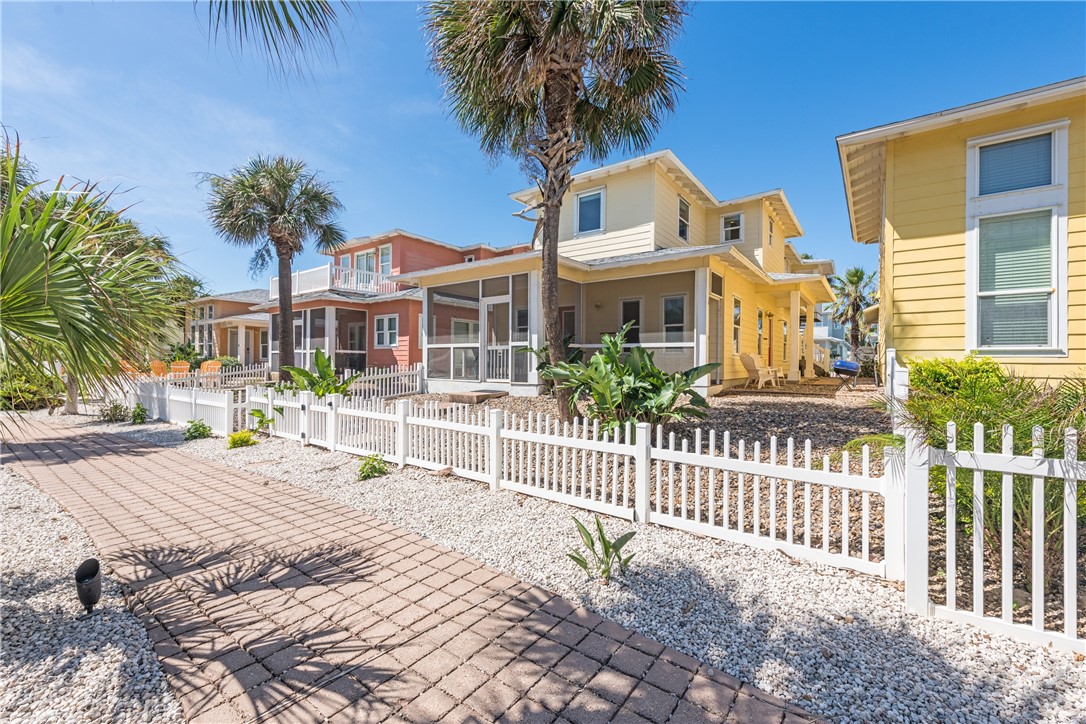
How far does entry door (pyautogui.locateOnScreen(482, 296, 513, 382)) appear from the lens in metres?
12.6

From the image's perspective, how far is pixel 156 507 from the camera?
16.5 feet

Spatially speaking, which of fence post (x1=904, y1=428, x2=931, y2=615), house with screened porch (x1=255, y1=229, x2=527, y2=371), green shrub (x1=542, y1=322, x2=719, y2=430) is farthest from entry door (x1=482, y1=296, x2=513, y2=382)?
fence post (x1=904, y1=428, x2=931, y2=615)

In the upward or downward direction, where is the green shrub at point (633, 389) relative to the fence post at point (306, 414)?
upward

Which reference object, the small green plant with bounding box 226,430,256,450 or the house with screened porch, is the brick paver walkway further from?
the house with screened porch

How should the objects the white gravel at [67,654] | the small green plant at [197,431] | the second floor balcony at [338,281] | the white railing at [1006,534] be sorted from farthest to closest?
the second floor balcony at [338,281], the small green plant at [197,431], the white railing at [1006,534], the white gravel at [67,654]

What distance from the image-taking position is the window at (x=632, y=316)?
43.8ft

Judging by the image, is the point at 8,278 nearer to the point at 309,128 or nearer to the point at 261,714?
the point at 261,714

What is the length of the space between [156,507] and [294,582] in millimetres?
3006

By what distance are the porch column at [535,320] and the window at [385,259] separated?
12431mm

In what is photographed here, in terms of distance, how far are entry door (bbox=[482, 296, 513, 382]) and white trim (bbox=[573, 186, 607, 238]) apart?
11.9ft

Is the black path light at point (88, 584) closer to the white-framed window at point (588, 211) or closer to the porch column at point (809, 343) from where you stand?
the white-framed window at point (588, 211)

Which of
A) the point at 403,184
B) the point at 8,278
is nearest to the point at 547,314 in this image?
the point at 8,278

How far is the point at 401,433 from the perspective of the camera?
21.8 ft

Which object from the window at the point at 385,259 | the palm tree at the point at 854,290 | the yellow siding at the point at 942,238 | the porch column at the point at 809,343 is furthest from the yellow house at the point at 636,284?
the palm tree at the point at 854,290
